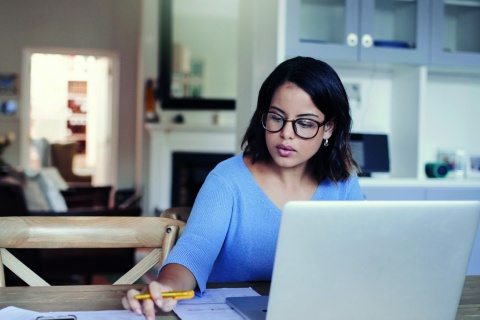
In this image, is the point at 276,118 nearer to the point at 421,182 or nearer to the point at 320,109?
the point at 320,109

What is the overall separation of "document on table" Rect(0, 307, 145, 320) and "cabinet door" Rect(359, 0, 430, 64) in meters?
2.46

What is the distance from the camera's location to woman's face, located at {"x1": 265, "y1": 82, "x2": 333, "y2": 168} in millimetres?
1507

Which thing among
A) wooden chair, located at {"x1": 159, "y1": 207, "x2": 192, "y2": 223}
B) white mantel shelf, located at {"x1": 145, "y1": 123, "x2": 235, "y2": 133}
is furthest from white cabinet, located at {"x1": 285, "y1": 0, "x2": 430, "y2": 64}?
white mantel shelf, located at {"x1": 145, "y1": 123, "x2": 235, "y2": 133}

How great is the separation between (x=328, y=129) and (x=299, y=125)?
0.56 ft

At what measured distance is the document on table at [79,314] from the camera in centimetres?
110

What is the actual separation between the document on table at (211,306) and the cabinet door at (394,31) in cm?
223

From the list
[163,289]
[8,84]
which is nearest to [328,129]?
[163,289]

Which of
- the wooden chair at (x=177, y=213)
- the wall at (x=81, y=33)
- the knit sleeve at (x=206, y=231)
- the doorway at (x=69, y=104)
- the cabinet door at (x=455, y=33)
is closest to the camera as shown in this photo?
the knit sleeve at (x=206, y=231)

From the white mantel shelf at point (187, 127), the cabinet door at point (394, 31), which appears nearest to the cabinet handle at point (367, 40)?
the cabinet door at point (394, 31)

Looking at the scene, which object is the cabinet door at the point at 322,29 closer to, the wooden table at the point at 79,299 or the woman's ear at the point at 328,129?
the woman's ear at the point at 328,129

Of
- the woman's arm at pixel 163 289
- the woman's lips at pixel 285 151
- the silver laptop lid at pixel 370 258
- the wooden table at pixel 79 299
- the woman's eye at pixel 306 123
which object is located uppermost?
the woman's eye at pixel 306 123

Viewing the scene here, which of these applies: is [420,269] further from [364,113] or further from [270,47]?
[364,113]

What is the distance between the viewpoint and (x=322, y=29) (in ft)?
10.9

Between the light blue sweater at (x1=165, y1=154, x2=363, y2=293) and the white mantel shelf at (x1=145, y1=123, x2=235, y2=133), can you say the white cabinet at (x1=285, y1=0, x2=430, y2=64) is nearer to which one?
the light blue sweater at (x1=165, y1=154, x2=363, y2=293)
